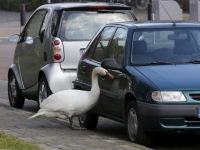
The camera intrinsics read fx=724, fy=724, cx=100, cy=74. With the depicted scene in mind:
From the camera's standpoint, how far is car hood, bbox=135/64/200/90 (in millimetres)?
7906

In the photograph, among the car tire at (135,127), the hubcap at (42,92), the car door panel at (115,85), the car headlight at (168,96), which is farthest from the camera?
the hubcap at (42,92)

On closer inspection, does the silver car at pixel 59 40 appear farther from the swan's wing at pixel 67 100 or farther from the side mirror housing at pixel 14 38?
the swan's wing at pixel 67 100

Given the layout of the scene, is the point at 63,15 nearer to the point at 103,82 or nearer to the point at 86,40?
the point at 86,40

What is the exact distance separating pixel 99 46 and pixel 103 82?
733mm

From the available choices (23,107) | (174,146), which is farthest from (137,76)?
(23,107)

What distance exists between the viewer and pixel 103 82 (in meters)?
9.33

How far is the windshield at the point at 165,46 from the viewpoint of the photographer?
880cm

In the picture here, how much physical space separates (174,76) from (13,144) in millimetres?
1982

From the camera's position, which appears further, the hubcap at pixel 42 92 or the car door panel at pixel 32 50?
the car door panel at pixel 32 50

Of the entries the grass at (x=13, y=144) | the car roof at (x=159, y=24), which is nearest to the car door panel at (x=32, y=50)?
the car roof at (x=159, y=24)

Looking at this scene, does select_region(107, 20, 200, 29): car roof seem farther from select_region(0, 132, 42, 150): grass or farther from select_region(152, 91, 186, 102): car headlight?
select_region(0, 132, 42, 150): grass

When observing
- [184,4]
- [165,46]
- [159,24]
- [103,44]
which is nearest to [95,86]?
[103,44]

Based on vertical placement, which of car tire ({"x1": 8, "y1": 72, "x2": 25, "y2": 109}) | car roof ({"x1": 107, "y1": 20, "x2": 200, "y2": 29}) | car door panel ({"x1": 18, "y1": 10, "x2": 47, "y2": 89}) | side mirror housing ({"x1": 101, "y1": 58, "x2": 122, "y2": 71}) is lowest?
car tire ({"x1": 8, "y1": 72, "x2": 25, "y2": 109})

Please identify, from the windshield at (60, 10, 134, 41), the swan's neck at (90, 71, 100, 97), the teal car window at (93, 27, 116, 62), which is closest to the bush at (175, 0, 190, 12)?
the windshield at (60, 10, 134, 41)
